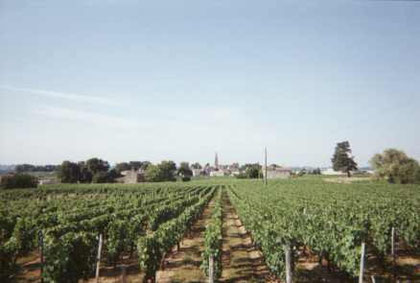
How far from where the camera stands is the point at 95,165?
103875mm

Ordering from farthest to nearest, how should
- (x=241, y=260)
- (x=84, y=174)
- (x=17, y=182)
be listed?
(x=84, y=174), (x=17, y=182), (x=241, y=260)

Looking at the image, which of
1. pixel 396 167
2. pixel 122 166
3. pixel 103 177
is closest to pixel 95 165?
pixel 103 177

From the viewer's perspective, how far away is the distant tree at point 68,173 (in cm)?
9406

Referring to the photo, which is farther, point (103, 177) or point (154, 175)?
point (154, 175)

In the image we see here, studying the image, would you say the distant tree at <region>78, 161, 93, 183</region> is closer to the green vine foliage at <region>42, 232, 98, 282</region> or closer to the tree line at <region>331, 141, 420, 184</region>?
the tree line at <region>331, 141, 420, 184</region>

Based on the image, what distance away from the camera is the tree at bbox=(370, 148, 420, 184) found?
6481 cm

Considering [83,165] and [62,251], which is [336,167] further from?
[62,251]

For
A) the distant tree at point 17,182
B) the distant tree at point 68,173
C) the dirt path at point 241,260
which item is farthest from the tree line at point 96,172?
the dirt path at point 241,260

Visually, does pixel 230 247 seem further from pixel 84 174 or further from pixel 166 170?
pixel 84 174

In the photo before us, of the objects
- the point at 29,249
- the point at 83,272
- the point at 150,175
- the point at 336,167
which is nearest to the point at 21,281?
the point at 83,272

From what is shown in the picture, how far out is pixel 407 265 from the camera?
42.7 feet

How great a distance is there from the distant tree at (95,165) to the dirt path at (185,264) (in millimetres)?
90988

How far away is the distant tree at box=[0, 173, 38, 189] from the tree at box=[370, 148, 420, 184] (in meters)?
79.9

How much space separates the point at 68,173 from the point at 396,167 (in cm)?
8731
